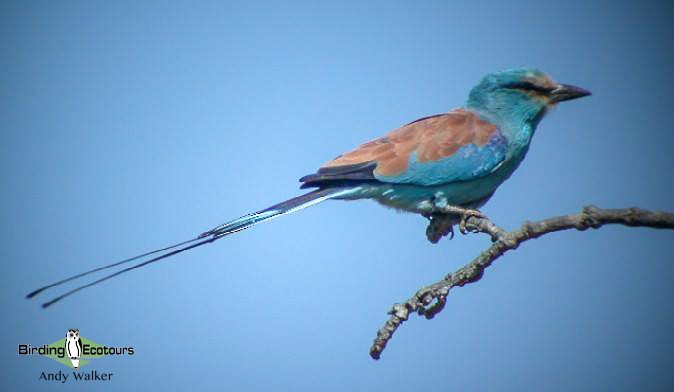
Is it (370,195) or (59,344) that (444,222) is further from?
(59,344)

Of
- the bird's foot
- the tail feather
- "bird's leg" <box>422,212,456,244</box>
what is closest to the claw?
the bird's foot

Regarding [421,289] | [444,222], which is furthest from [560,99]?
[421,289]

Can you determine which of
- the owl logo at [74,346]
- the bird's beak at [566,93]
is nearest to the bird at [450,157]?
the bird's beak at [566,93]

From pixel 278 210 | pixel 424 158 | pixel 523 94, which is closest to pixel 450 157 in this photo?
pixel 424 158

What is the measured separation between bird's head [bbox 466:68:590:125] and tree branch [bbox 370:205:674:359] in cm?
156

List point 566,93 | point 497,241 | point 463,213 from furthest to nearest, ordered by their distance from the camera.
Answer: point 566,93
point 463,213
point 497,241

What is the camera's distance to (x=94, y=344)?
5539 millimetres

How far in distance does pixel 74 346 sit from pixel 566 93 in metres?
4.55

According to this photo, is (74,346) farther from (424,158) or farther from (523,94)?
(523,94)

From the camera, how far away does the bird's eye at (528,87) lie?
5070 millimetres

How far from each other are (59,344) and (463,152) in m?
3.70

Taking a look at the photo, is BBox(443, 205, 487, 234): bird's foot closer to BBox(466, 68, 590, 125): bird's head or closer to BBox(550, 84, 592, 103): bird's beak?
BBox(466, 68, 590, 125): bird's head

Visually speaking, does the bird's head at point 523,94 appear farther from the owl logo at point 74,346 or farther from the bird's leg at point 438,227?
the owl logo at point 74,346

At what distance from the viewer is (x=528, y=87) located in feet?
16.8
